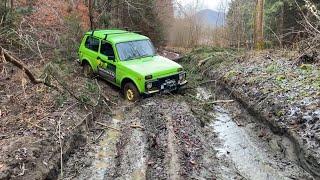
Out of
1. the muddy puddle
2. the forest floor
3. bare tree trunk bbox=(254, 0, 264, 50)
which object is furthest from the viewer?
bare tree trunk bbox=(254, 0, 264, 50)

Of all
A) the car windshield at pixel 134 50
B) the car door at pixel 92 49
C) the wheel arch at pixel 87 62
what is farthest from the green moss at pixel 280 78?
the wheel arch at pixel 87 62

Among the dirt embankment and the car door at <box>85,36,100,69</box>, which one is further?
the car door at <box>85,36,100,69</box>

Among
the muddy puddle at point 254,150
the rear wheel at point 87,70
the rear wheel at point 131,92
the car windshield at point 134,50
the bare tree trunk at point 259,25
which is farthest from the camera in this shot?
the bare tree trunk at point 259,25

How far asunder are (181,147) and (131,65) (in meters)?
4.43

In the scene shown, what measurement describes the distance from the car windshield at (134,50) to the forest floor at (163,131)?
136cm

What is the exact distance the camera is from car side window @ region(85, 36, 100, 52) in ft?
45.5

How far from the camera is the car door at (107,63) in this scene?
1296 centimetres

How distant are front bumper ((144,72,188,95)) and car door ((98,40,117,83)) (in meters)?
1.57

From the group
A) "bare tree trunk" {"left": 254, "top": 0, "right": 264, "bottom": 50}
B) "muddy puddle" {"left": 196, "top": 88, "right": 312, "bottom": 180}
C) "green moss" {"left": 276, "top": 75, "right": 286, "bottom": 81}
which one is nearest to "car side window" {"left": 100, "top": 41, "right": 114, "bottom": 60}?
"muddy puddle" {"left": 196, "top": 88, "right": 312, "bottom": 180}

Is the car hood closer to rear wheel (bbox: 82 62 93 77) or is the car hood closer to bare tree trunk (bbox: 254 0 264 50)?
rear wheel (bbox: 82 62 93 77)

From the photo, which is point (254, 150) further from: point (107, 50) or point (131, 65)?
point (107, 50)

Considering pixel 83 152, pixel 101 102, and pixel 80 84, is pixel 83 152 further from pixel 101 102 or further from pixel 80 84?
pixel 80 84

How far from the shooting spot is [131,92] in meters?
12.4

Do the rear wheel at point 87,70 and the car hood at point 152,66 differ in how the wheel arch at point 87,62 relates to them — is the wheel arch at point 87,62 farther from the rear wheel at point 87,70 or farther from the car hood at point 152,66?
the car hood at point 152,66
